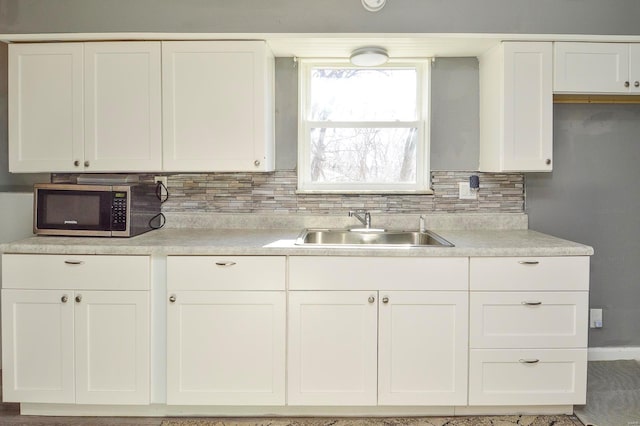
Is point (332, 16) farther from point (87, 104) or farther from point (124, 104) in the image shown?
point (87, 104)

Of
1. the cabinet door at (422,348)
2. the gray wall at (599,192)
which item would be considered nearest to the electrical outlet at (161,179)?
the cabinet door at (422,348)

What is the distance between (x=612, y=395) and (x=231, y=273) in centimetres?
215

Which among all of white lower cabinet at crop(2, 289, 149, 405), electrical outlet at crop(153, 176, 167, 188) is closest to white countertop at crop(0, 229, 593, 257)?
white lower cabinet at crop(2, 289, 149, 405)

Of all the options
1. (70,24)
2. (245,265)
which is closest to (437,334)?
(245,265)

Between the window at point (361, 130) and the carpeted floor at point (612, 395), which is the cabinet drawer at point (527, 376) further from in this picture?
the window at point (361, 130)

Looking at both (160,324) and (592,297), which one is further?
(592,297)

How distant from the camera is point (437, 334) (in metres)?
2.31

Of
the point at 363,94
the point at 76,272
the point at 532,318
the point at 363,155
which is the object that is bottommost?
the point at 532,318

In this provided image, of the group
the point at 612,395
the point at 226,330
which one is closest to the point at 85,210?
the point at 226,330

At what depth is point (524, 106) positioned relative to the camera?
2613mm

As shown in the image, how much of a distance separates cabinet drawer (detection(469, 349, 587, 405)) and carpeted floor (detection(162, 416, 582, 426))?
10 cm

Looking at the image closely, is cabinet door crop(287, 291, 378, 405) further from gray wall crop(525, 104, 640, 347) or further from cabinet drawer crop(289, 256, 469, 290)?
gray wall crop(525, 104, 640, 347)

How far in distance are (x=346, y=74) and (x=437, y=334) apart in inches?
66.5

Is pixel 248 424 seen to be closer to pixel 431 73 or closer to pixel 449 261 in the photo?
pixel 449 261
